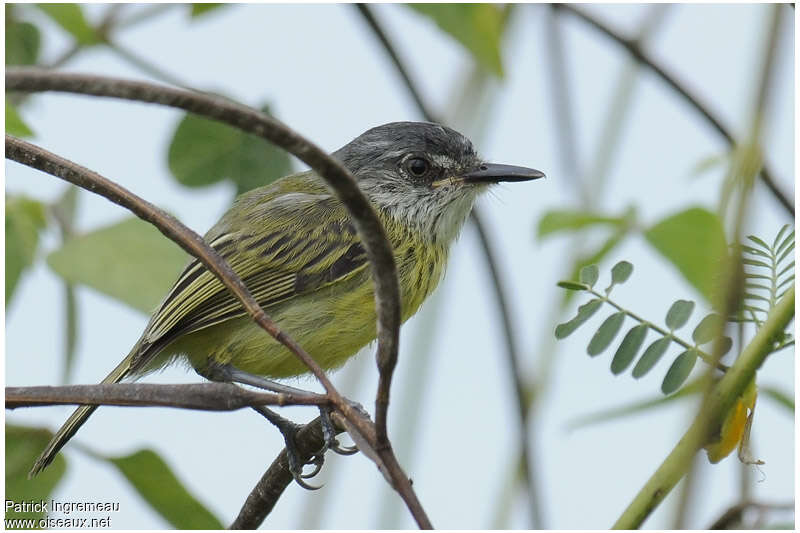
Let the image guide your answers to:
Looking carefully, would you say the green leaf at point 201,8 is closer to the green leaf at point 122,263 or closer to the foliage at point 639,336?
the green leaf at point 122,263

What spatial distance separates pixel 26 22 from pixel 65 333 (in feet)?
3.43

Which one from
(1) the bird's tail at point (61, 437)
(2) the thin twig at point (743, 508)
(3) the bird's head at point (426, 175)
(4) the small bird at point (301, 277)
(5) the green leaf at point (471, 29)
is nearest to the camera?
(2) the thin twig at point (743, 508)

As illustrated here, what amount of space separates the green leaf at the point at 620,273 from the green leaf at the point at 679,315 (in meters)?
0.12

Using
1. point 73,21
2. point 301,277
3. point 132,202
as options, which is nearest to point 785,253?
point 132,202

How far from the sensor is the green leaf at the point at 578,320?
2.03 metres

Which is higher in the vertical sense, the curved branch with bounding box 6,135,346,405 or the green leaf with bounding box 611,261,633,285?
the curved branch with bounding box 6,135,346,405

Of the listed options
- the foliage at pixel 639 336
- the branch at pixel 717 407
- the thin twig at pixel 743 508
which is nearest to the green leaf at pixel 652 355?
the foliage at pixel 639 336

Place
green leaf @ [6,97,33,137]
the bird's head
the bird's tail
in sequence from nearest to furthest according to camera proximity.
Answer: green leaf @ [6,97,33,137]
the bird's tail
the bird's head

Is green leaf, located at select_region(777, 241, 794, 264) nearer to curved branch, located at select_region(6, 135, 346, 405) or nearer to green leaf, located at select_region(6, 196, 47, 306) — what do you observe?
curved branch, located at select_region(6, 135, 346, 405)

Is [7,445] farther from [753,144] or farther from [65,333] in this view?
[753,144]

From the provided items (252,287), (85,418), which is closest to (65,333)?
(85,418)

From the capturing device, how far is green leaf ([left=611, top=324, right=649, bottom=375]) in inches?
81.2

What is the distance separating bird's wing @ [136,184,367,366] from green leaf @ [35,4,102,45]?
79 centimetres

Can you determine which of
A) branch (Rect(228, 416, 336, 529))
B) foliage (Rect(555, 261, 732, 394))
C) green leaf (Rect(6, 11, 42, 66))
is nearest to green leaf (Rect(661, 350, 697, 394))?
foliage (Rect(555, 261, 732, 394))
